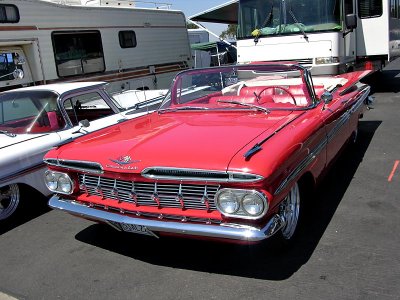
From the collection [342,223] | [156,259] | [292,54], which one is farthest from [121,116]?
[292,54]

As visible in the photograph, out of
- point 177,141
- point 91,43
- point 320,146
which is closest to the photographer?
point 177,141

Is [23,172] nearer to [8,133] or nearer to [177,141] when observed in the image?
[8,133]

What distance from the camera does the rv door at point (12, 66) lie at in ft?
25.8

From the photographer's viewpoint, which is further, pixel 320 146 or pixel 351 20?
pixel 351 20

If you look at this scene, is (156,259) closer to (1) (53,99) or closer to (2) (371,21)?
(1) (53,99)

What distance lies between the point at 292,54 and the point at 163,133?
6.03m

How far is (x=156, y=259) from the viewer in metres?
3.48

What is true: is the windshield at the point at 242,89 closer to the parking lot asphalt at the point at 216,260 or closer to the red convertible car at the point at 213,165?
the red convertible car at the point at 213,165

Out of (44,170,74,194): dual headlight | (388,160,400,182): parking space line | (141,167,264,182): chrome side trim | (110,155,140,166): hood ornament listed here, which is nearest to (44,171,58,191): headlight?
(44,170,74,194): dual headlight

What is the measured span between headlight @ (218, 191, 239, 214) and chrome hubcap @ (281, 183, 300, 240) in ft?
1.79

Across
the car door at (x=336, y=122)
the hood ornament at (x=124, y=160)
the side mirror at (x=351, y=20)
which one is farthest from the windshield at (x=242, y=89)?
the side mirror at (x=351, y=20)

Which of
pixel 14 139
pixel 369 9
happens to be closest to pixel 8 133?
pixel 14 139

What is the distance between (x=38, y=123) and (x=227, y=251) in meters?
2.76

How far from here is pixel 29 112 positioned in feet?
17.1
